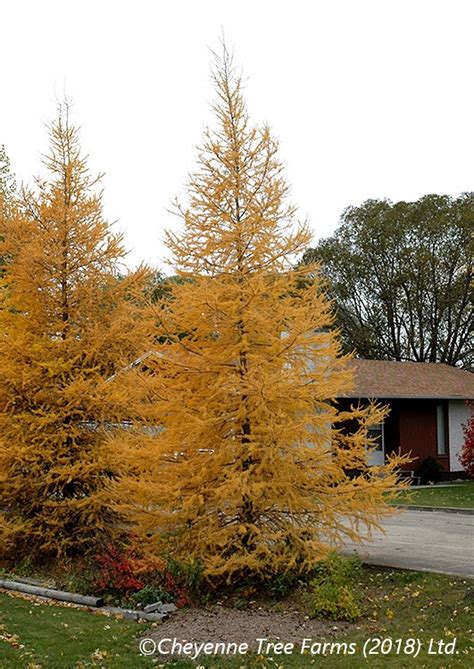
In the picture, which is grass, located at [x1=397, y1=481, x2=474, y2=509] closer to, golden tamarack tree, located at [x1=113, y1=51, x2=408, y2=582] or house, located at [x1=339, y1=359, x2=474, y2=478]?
house, located at [x1=339, y1=359, x2=474, y2=478]

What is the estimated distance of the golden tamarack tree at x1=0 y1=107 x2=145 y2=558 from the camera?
43.8ft

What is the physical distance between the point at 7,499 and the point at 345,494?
6.43m

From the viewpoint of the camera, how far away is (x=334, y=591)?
9.51 metres

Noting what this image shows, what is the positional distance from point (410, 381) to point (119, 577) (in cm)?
2134

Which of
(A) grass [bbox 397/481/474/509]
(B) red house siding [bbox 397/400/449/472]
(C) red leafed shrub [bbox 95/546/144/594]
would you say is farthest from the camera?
(B) red house siding [bbox 397/400/449/472]

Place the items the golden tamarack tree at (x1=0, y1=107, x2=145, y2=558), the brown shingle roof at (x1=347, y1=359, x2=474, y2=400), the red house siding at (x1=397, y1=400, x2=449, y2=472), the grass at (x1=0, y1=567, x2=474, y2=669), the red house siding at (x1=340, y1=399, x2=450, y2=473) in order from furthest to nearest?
the red house siding at (x1=397, y1=400, x2=449, y2=472) → the red house siding at (x1=340, y1=399, x2=450, y2=473) → the brown shingle roof at (x1=347, y1=359, x2=474, y2=400) → the golden tamarack tree at (x1=0, y1=107, x2=145, y2=558) → the grass at (x1=0, y1=567, x2=474, y2=669)

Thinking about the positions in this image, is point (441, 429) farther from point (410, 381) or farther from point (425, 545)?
point (425, 545)

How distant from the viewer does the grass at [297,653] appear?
7.80 m

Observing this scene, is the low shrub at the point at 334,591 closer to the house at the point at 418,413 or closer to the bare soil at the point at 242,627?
the bare soil at the point at 242,627

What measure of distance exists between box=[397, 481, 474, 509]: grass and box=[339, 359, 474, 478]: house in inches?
104

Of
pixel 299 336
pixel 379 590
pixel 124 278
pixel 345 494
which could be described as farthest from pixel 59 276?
pixel 379 590

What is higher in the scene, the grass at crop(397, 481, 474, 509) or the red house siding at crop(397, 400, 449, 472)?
the red house siding at crop(397, 400, 449, 472)

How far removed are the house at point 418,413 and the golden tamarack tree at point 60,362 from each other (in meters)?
15.5

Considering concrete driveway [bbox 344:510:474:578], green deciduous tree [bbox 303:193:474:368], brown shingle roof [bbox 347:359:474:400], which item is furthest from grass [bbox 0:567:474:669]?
green deciduous tree [bbox 303:193:474:368]
